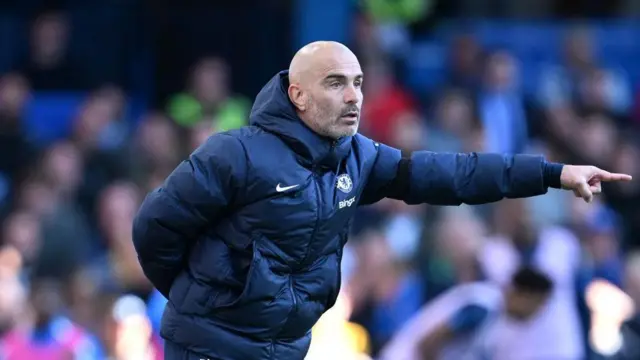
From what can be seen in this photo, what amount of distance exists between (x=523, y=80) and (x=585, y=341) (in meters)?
5.41

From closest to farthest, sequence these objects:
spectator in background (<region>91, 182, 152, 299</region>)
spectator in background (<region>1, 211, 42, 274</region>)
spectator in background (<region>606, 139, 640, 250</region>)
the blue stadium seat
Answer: spectator in background (<region>91, 182, 152, 299</region>)
spectator in background (<region>1, 211, 42, 274</region>)
spectator in background (<region>606, 139, 640, 250</region>)
the blue stadium seat

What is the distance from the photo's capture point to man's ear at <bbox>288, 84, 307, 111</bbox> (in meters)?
5.73

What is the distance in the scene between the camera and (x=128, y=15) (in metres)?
13.3

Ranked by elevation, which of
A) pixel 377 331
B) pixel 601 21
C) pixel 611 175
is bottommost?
pixel 377 331

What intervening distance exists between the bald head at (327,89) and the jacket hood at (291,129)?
0.11ft

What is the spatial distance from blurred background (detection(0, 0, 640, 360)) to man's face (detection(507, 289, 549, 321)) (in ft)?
0.70

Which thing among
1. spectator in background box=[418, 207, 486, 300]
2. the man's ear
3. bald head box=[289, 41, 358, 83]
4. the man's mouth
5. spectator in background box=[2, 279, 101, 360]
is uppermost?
bald head box=[289, 41, 358, 83]

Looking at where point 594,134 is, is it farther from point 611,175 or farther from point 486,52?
point 611,175

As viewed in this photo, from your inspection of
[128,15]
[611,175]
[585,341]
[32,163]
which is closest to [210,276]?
[611,175]

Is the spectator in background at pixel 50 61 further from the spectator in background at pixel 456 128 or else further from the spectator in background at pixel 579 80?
the spectator in background at pixel 579 80

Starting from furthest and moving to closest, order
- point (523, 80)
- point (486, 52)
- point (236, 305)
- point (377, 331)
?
1. point (523, 80)
2. point (486, 52)
3. point (377, 331)
4. point (236, 305)

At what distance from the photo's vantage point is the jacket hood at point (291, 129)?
5.72 metres

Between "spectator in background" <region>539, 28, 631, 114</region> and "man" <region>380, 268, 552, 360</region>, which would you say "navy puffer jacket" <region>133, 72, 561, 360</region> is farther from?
"spectator in background" <region>539, 28, 631, 114</region>

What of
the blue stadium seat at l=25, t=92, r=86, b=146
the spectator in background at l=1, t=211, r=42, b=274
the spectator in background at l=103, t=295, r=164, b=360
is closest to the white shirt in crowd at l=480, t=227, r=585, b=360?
the spectator in background at l=103, t=295, r=164, b=360
